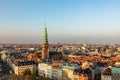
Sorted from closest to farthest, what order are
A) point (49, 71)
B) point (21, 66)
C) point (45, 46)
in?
point (49, 71), point (21, 66), point (45, 46)

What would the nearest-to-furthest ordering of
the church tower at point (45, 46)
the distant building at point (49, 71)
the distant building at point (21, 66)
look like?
the distant building at point (49, 71) < the distant building at point (21, 66) < the church tower at point (45, 46)

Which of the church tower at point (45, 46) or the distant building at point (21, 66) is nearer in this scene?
the distant building at point (21, 66)

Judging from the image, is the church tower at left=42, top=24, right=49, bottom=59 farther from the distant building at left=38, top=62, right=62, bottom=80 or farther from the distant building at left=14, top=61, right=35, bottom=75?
the distant building at left=38, top=62, right=62, bottom=80

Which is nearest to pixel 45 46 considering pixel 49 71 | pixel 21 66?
pixel 21 66

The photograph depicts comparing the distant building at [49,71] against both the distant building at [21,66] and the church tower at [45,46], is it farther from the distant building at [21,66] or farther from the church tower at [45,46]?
the church tower at [45,46]

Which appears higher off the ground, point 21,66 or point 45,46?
point 45,46

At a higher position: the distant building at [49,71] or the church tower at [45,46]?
the church tower at [45,46]

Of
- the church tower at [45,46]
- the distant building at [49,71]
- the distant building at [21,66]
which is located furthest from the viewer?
the church tower at [45,46]

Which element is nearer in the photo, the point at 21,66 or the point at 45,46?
the point at 21,66

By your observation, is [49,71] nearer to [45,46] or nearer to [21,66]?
[21,66]

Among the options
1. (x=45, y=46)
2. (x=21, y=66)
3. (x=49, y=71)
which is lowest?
(x=49, y=71)

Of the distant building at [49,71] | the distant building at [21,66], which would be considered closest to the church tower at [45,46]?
the distant building at [21,66]

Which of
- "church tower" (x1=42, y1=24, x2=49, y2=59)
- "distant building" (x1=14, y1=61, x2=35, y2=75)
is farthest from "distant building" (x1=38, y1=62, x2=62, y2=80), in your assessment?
"church tower" (x1=42, y1=24, x2=49, y2=59)
